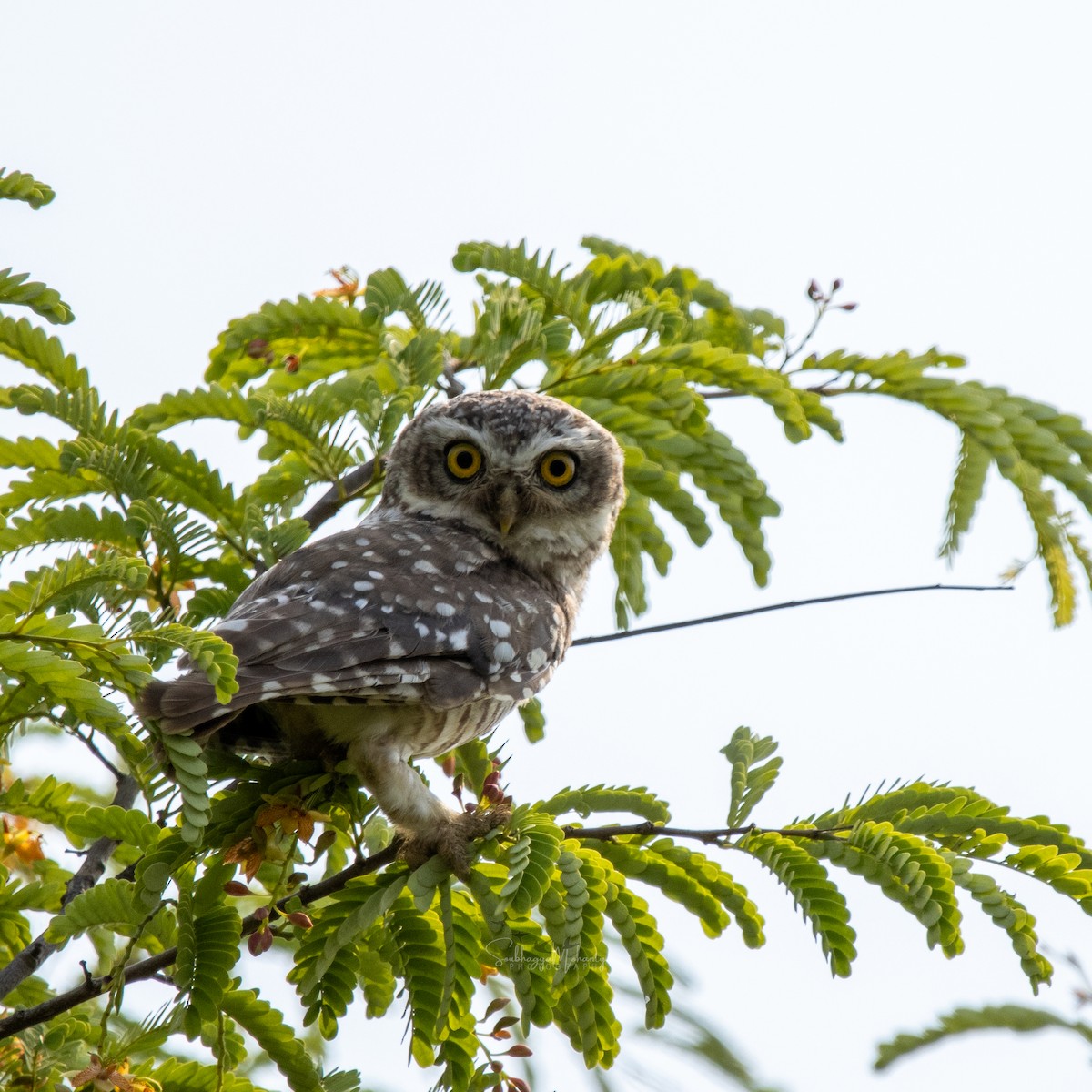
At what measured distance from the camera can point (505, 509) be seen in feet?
12.9

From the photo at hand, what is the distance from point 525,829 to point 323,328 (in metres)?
1.96

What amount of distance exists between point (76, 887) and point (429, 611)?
98cm

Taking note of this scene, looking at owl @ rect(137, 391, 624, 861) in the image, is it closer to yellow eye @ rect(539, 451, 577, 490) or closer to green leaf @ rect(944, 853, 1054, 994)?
yellow eye @ rect(539, 451, 577, 490)

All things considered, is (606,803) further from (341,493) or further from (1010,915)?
(341,493)

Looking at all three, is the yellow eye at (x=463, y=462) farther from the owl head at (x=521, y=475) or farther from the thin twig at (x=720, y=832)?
the thin twig at (x=720, y=832)

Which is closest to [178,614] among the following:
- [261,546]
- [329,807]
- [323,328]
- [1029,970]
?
[261,546]

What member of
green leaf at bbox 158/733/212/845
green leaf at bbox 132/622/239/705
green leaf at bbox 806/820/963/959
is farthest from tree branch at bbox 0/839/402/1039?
green leaf at bbox 806/820/963/959

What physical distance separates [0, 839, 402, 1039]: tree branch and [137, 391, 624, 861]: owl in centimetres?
10

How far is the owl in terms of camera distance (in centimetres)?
264

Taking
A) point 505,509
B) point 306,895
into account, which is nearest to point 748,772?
point 306,895

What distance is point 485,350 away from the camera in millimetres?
3604

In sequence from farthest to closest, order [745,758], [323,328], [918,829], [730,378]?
[323,328], [730,378], [745,758], [918,829]

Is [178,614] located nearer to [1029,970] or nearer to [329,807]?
[329,807]

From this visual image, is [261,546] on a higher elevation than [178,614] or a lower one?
higher
